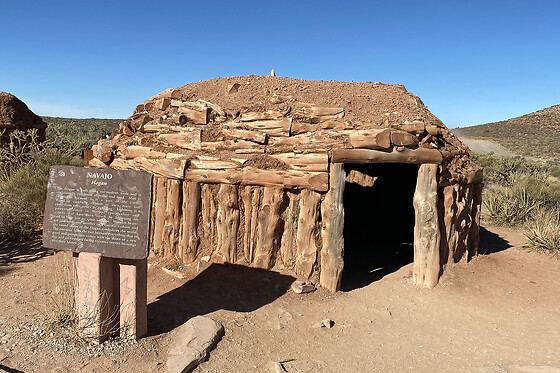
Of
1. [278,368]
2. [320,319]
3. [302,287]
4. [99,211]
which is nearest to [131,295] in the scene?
[99,211]

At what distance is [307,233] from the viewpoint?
595 centimetres

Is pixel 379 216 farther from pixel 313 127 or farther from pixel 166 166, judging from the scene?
pixel 166 166

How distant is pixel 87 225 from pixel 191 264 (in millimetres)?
2344

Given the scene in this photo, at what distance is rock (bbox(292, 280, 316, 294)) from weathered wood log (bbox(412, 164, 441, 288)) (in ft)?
5.56

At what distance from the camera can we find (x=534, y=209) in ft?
36.1

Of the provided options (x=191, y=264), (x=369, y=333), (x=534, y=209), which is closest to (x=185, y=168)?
(x=191, y=264)

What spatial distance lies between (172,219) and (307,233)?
6.71 feet

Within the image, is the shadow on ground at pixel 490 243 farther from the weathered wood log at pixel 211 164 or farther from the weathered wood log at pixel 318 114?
the weathered wood log at pixel 211 164

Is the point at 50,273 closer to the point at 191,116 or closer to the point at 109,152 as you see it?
the point at 109,152

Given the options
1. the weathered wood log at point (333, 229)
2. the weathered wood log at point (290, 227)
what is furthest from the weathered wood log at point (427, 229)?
the weathered wood log at point (290, 227)

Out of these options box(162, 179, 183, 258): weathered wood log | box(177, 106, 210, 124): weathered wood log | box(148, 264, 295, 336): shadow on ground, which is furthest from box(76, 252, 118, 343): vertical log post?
box(177, 106, 210, 124): weathered wood log

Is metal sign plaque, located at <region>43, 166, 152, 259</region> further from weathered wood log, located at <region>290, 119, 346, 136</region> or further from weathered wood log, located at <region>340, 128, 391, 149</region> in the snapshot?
weathered wood log, located at <region>340, 128, 391, 149</region>

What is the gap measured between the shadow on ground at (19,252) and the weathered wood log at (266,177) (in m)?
3.15

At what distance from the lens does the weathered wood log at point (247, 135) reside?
20.0 ft
